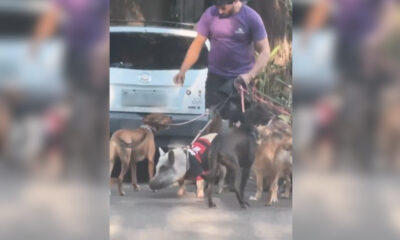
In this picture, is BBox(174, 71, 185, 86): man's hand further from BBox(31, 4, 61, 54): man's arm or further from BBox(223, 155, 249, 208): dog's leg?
BBox(31, 4, 61, 54): man's arm

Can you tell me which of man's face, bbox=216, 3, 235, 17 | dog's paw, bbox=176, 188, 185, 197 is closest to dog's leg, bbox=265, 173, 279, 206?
dog's paw, bbox=176, 188, 185, 197

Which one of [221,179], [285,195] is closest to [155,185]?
[221,179]

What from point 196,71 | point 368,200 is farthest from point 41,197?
point 368,200

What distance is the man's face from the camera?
16.4 feet

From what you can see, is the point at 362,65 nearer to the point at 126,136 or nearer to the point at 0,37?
the point at 126,136

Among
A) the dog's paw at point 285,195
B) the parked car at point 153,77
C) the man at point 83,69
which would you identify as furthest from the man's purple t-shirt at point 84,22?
the dog's paw at point 285,195

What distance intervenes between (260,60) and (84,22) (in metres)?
1.48

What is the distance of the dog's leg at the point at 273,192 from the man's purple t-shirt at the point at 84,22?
1.87m

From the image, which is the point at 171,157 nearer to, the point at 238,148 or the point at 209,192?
the point at 209,192

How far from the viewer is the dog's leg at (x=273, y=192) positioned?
5125 mm

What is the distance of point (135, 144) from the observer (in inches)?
199

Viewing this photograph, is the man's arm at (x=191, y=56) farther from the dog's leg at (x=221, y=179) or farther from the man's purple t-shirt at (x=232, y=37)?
the dog's leg at (x=221, y=179)

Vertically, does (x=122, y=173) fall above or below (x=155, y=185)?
above

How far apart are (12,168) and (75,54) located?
1.04 meters
